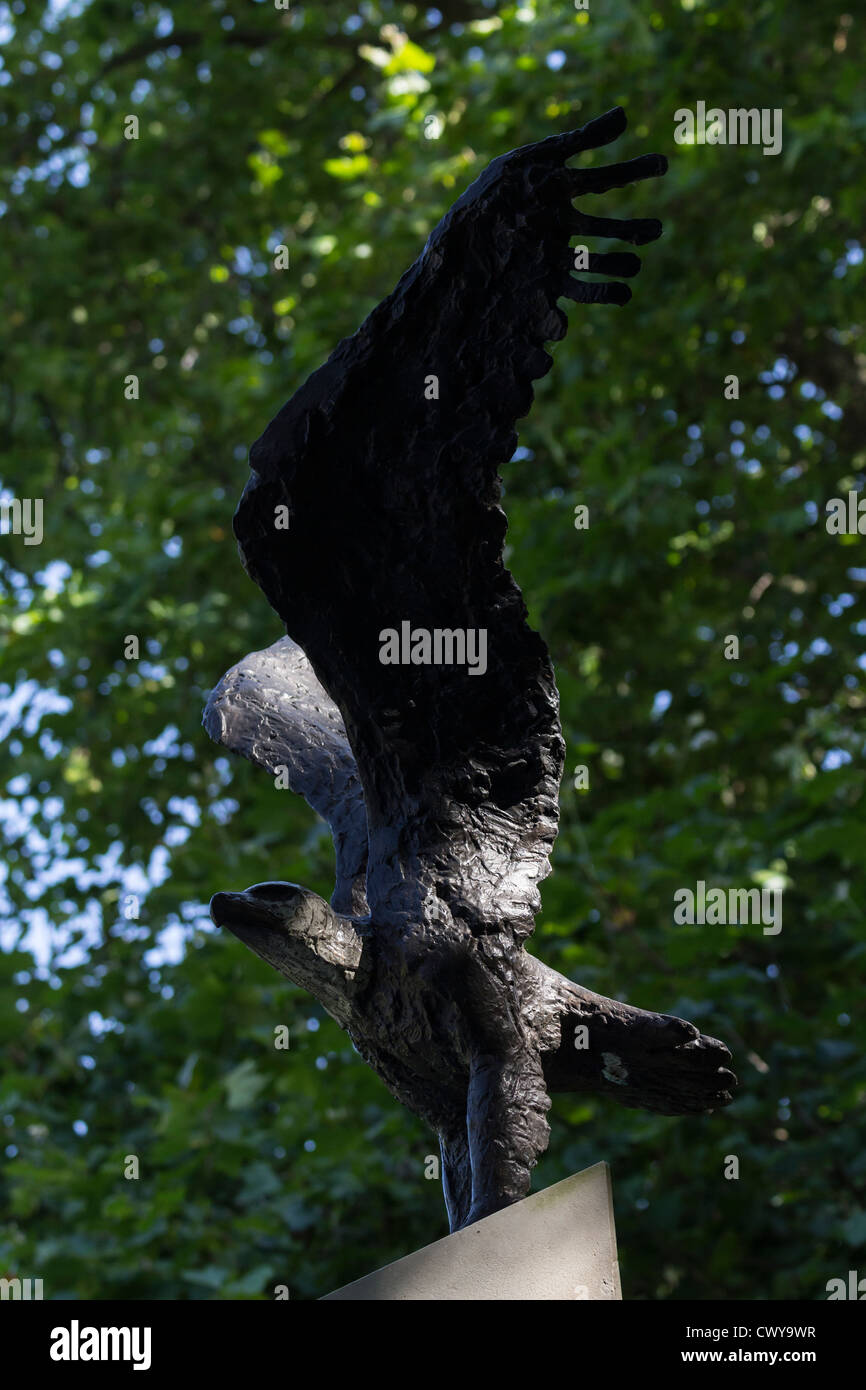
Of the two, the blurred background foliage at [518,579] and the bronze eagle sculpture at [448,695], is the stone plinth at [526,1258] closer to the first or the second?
the bronze eagle sculpture at [448,695]

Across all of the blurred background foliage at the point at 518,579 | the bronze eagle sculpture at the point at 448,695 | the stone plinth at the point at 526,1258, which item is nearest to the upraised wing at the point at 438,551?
the bronze eagle sculpture at the point at 448,695

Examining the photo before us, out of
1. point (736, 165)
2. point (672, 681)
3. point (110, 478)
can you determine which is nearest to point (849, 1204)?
point (672, 681)

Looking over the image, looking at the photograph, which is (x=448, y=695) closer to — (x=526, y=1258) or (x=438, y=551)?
(x=438, y=551)

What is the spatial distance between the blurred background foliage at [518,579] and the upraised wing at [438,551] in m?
3.06

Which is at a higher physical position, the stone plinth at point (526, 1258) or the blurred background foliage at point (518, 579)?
the blurred background foliage at point (518, 579)

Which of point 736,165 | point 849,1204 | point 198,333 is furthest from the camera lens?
point 198,333

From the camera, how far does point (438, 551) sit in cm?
258

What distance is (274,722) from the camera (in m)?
3.08

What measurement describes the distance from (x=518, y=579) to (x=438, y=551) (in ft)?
14.3

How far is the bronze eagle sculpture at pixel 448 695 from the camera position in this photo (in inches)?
95.2

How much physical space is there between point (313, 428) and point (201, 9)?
7.37m

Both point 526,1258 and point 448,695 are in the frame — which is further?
point 448,695

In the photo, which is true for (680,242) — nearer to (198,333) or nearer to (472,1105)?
(198,333)

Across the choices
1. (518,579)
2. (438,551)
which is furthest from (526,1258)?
(518,579)
